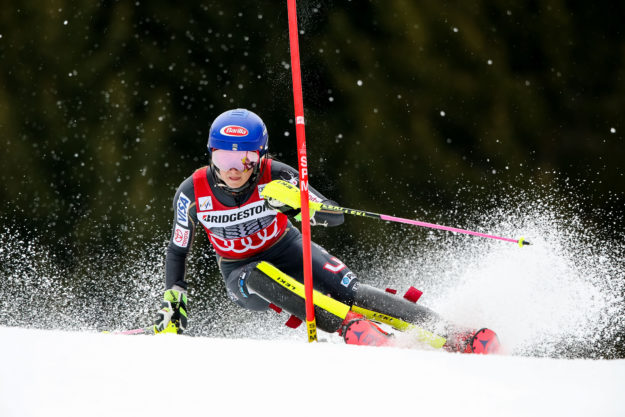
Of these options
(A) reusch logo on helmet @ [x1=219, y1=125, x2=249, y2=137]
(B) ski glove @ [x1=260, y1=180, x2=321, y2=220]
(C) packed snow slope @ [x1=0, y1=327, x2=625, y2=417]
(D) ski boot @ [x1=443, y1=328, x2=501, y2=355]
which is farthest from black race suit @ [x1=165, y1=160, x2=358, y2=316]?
(C) packed snow slope @ [x1=0, y1=327, x2=625, y2=417]

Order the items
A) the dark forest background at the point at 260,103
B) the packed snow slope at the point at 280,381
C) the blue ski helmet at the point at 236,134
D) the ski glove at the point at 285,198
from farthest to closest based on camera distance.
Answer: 1. the dark forest background at the point at 260,103
2. the blue ski helmet at the point at 236,134
3. the ski glove at the point at 285,198
4. the packed snow slope at the point at 280,381

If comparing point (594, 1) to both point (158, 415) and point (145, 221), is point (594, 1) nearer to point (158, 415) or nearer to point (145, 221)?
point (145, 221)

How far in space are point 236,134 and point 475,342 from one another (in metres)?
1.26

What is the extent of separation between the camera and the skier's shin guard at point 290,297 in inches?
94.3

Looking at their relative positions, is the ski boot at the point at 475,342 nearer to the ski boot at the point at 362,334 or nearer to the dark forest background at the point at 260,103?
the ski boot at the point at 362,334

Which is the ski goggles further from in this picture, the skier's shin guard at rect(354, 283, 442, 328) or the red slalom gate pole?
the skier's shin guard at rect(354, 283, 442, 328)

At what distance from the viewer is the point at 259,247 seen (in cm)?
288

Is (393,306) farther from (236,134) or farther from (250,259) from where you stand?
(236,134)

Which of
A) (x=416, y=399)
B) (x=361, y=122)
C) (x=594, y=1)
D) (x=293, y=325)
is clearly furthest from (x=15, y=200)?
(x=594, y=1)

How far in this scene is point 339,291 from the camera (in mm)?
2680

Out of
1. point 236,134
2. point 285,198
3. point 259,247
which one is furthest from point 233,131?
point 259,247

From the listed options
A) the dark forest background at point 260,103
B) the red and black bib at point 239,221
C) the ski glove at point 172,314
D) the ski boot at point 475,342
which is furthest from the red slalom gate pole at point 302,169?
the dark forest background at point 260,103

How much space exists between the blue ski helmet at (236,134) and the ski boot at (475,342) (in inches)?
44.3

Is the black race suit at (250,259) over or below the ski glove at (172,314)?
over
